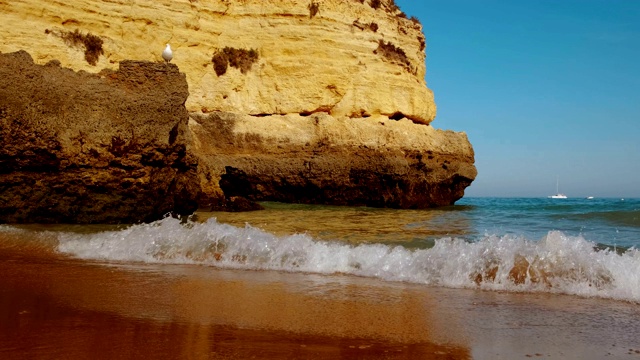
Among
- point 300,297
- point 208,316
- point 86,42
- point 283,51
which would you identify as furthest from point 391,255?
point 283,51

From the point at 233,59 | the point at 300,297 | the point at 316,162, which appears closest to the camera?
the point at 300,297

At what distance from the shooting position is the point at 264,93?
18.1m

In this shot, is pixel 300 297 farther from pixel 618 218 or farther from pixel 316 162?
pixel 316 162

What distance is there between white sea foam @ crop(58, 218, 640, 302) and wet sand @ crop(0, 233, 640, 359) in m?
0.35

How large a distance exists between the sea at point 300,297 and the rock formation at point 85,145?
107 centimetres

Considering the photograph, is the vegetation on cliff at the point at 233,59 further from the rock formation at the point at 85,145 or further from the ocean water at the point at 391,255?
the ocean water at the point at 391,255

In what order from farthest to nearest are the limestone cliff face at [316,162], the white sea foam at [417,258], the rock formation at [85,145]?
the limestone cliff face at [316,162]
the rock formation at [85,145]
the white sea foam at [417,258]

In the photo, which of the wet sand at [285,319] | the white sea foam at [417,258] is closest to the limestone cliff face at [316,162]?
the white sea foam at [417,258]

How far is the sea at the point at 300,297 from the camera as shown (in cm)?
290

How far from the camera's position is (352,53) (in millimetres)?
18641

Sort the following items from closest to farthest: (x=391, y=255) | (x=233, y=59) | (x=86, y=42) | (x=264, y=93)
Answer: (x=391, y=255)
(x=86, y=42)
(x=233, y=59)
(x=264, y=93)

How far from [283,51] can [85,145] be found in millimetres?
10641

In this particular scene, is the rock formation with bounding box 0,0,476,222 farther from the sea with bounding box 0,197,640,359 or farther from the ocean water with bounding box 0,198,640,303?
the sea with bounding box 0,197,640,359

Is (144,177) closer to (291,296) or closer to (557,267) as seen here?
(291,296)
